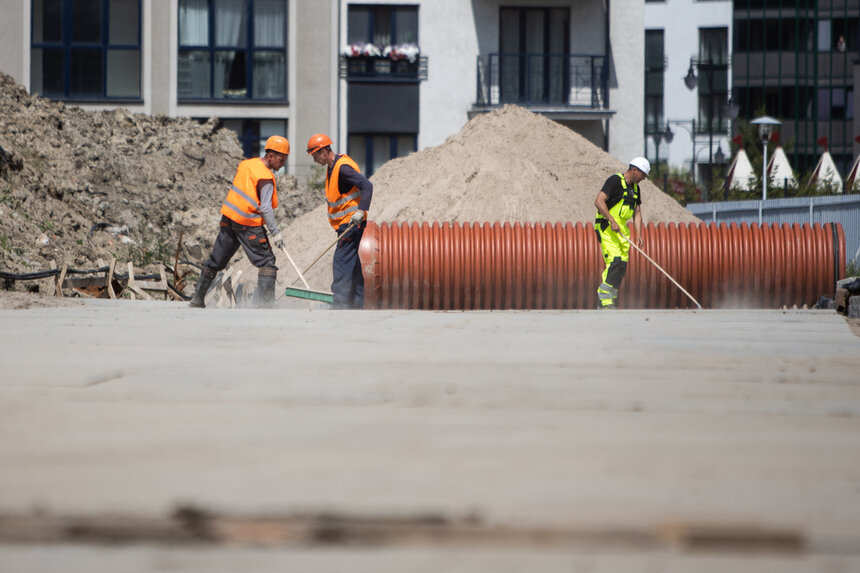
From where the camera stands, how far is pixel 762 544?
138 cm

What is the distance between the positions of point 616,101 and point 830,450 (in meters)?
27.5

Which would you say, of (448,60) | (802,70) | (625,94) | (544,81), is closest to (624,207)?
(448,60)

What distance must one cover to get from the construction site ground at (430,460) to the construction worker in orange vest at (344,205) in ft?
23.3

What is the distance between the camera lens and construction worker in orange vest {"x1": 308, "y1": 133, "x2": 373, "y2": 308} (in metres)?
10.5

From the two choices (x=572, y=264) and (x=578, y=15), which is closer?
(x=572, y=264)

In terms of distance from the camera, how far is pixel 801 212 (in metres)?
20.4

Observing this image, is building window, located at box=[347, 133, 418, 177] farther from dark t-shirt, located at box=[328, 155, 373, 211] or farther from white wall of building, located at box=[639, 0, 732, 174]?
white wall of building, located at box=[639, 0, 732, 174]

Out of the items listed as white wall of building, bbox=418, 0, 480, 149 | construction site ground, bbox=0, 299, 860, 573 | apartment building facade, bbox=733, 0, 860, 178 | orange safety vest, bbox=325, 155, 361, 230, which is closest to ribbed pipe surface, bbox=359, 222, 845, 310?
orange safety vest, bbox=325, 155, 361, 230

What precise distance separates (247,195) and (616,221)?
13.0 ft

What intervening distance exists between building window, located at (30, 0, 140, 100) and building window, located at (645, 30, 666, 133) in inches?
1050

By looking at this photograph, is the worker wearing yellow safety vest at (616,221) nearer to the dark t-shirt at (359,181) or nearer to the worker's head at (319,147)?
the dark t-shirt at (359,181)

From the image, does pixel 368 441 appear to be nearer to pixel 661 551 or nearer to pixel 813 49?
pixel 661 551

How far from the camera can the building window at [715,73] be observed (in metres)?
45.3

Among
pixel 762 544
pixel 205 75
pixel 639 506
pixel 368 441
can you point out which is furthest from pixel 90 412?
pixel 205 75
